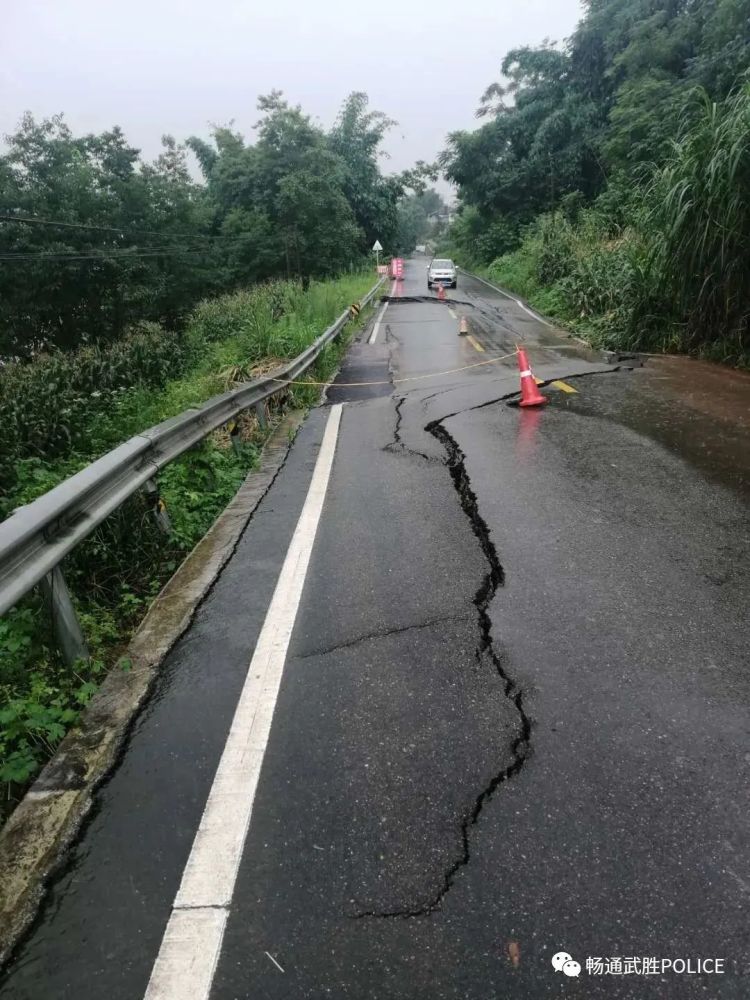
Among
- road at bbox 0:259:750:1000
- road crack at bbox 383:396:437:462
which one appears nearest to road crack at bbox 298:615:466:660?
road at bbox 0:259:750:1000

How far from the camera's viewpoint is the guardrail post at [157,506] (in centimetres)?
407

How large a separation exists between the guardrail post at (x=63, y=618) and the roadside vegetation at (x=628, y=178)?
929 centimetres

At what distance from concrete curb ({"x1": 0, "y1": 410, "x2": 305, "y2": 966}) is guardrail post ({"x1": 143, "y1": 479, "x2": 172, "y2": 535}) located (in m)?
0.37

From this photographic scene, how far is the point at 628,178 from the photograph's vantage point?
23.1 m

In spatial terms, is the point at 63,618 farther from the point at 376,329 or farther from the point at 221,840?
the point at 376,329

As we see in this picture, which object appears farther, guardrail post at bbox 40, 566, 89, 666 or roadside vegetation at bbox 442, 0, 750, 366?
roadside vegetation at bbox 442, 0, 750, 366

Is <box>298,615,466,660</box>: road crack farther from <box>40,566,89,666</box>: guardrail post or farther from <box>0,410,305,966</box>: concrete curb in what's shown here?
<box>40,566,89,666</box>: guardrail post

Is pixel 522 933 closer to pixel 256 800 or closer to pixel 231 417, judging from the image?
pixel 256 800

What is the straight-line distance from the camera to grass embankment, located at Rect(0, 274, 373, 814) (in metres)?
2.66

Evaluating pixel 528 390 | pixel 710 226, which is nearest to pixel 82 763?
pixel 528 390

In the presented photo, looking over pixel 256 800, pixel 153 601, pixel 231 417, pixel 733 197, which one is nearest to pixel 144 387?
pixel 231 417

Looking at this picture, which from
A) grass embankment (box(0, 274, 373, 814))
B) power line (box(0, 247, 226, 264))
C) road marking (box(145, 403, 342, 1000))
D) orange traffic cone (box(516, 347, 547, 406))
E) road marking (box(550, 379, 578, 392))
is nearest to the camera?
road marking (box(145, 403, 342, 1000))

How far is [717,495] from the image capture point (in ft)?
14.7

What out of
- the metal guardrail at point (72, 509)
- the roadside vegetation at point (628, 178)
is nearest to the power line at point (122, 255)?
the roadside vegetation at point (628, 178)
